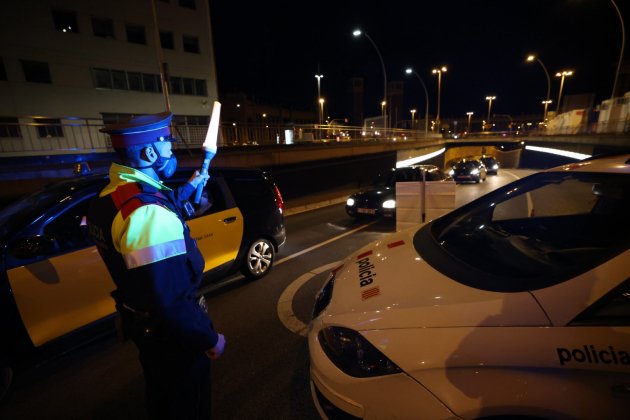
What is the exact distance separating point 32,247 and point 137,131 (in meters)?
1.77

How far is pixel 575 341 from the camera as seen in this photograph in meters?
1.42

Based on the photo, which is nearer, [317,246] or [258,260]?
[258,260]

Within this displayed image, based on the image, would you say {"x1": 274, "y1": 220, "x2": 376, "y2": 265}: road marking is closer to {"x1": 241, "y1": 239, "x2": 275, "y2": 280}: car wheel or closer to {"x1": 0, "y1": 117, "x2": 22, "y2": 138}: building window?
{"x1": 241, "y1": 239, "x2": 275, "y2": 280}: car wheel

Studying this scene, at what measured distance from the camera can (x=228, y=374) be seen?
9.48 feet

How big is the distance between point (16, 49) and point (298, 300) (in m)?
24.4

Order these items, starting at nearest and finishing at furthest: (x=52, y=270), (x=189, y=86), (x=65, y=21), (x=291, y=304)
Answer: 1. (x=52, y=270)
2. (x=291, y=304)
3. (x=65, y=21)
4. (x=189, y=86)

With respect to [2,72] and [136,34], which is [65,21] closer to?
[136,34]

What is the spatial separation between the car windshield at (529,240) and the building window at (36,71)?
25285mm

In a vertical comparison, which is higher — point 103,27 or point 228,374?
point 103,27

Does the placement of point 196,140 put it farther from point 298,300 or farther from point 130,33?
point 130,33

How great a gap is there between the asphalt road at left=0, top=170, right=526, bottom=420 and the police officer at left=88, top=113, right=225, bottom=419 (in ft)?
2.79

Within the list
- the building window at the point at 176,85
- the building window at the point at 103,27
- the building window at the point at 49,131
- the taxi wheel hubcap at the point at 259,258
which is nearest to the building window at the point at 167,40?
the building window at the point at 176,85

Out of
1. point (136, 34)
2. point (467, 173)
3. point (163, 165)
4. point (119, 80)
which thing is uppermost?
point (136, 34)

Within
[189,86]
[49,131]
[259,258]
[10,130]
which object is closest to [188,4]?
[189,86]
